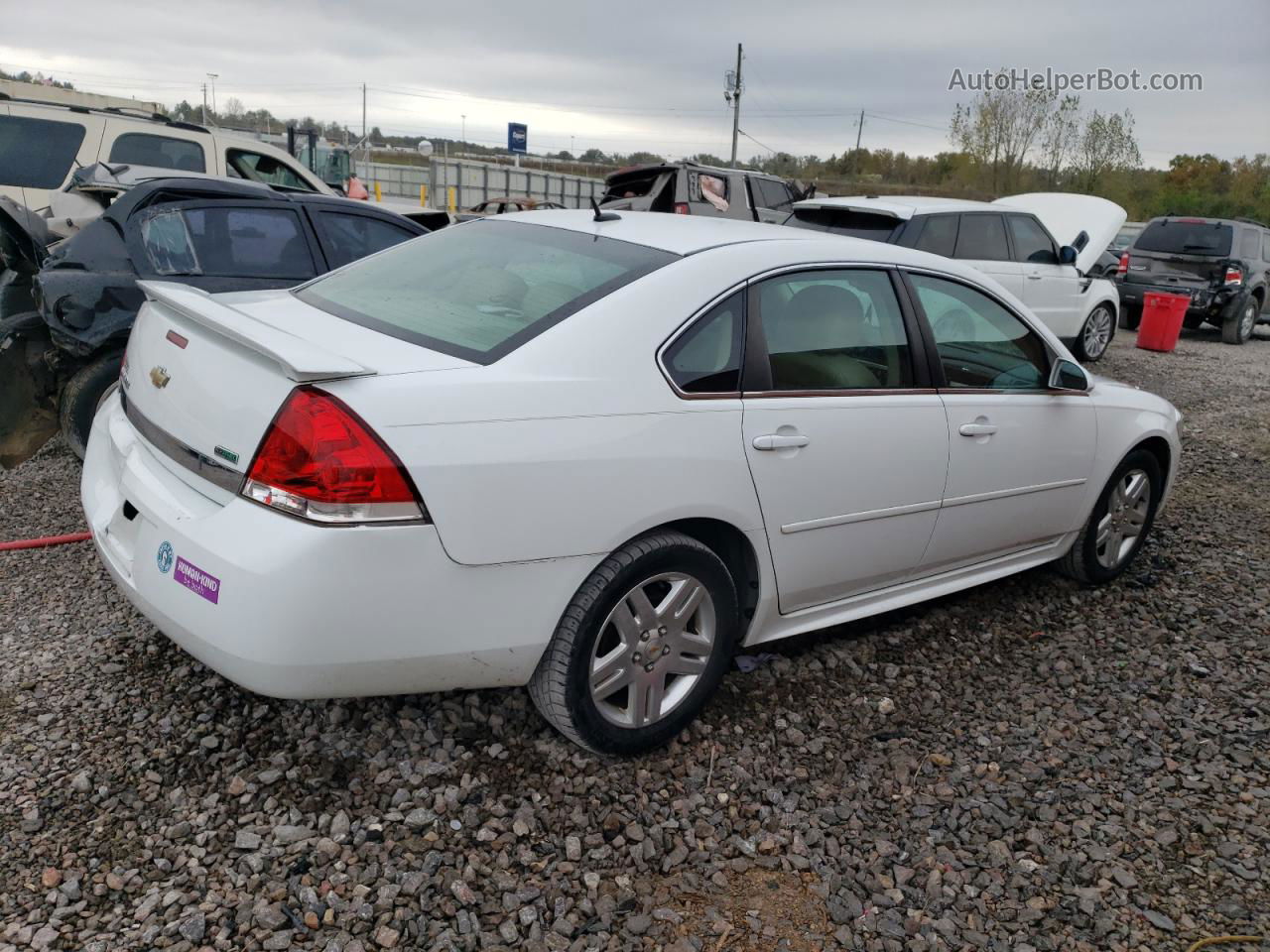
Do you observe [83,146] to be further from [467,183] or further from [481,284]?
[467,183]

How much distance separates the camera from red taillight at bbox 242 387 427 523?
2201 millimetres

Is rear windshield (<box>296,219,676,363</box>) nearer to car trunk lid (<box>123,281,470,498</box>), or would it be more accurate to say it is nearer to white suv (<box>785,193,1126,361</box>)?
car trunk lid (<box>123,281,470,498</box>)

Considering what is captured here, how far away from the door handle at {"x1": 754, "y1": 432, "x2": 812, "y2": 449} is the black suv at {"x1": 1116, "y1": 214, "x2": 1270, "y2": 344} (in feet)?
44.9

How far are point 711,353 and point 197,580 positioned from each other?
1513 mm

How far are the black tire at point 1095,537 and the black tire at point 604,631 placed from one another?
2.23 m

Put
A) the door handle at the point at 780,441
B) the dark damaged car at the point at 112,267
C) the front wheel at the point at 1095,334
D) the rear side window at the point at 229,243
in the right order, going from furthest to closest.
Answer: the front wheel at the point at 1095,334 < the rear side window at the point at 229,243 < the dark damaged car at the point at 112,267 < the door handle at the point at 780,441

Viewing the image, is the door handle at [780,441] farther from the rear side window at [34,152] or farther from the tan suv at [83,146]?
the rear side window at [34,152]

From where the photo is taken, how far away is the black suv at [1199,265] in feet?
47.1

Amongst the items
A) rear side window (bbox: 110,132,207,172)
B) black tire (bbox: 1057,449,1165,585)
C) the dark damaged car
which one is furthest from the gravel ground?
rear side window (bbox: 110,132,207,172)

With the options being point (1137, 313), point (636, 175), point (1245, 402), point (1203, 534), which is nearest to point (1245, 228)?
point (1137, 313)

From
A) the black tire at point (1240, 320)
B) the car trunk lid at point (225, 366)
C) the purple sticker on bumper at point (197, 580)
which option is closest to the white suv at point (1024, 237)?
the black tire at point (1240, 320)

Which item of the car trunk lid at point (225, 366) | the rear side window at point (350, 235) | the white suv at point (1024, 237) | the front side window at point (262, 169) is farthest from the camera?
the front side window at point (262, 169)

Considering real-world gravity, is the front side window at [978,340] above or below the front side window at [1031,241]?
below

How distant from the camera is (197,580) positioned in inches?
91.5
